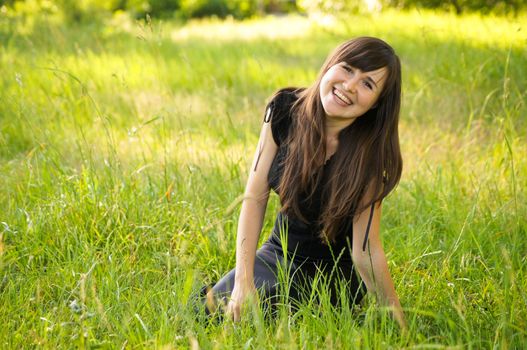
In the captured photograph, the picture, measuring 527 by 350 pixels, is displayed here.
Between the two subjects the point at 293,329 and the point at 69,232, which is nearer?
the point at 293,329

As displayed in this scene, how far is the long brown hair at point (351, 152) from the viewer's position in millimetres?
2193

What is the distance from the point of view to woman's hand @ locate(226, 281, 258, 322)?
6.99 ft

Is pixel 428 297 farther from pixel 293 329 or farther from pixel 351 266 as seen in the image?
pixel 293 329

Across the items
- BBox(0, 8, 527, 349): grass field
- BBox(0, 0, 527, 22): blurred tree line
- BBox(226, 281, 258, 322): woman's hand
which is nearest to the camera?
BBox(0, 8, 527, 349): grass field

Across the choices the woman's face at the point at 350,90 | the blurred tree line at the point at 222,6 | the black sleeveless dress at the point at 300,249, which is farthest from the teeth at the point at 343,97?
the blurred tree line at the point at 222,6

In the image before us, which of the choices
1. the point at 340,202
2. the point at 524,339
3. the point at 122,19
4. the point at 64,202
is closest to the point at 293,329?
the point at 340,202

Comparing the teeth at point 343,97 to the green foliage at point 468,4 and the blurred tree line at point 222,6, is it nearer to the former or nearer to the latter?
the blurred tree line at point 222,6

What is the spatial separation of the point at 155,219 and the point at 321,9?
27.8ft

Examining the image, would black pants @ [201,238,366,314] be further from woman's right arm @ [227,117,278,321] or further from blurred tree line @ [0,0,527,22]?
blurred tree line @ [0,0,527,22]

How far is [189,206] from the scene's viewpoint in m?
2.81

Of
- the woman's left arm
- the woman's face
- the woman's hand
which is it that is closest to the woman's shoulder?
the woman's face

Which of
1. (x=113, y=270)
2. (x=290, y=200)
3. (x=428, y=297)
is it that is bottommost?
(x=428, y=297)

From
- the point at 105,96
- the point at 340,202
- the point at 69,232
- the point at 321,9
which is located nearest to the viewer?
the point at 340,202

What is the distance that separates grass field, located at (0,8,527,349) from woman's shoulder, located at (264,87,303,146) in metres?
0.43
